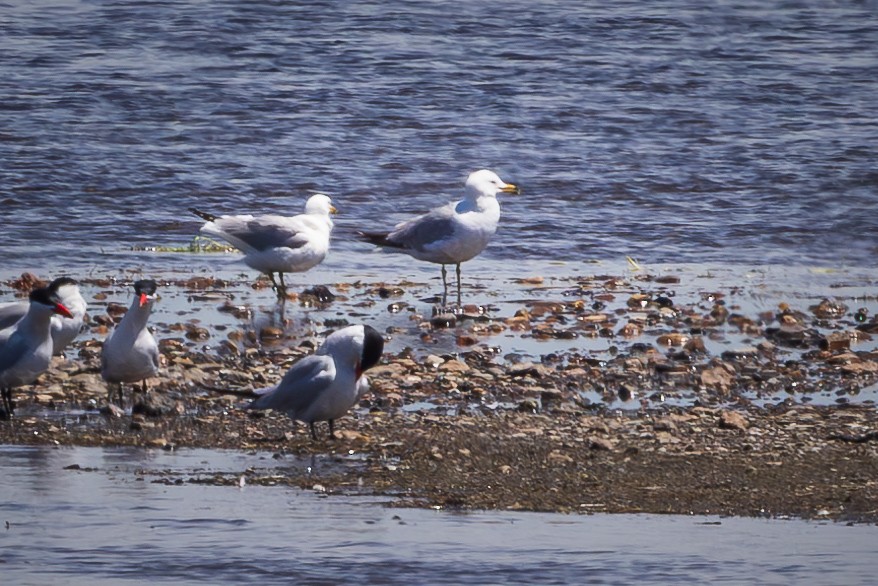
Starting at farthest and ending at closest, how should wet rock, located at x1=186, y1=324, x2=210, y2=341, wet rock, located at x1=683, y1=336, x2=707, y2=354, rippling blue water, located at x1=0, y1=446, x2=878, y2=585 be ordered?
wet rock, located at x1=186, y1=324, x2=210, y2=341 < wet rock, located at x1=683, y1=336, x2=707, y2=354 < rippling blue water, located at x1=0, y1=446, x2=878, y2=585

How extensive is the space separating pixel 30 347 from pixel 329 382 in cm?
176

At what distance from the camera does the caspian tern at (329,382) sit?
7.92 meters

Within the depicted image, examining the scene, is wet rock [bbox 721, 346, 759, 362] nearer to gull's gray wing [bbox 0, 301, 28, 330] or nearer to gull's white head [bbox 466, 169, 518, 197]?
gull's white head [bbox 466, 169, 518, 197]

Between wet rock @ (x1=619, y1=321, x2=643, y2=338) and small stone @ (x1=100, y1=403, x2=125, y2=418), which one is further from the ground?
wet rock @ (x1=619, y1=321, x2=643, y2=338)

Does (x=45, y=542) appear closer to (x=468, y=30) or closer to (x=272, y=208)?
(x=272, y=208)

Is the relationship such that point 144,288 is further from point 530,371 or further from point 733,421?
point 733,421

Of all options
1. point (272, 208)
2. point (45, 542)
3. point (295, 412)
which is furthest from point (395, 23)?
point (45, 542)

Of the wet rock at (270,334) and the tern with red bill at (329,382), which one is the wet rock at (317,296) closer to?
the wet rock at (270,334)

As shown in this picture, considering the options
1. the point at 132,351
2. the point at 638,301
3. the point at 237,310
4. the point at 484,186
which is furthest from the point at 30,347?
the point at 484,186

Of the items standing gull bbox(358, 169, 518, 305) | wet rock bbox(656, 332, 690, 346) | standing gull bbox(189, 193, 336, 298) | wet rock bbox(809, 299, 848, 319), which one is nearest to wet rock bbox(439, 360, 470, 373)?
wet rock bbox(656, 332, 690, 346)

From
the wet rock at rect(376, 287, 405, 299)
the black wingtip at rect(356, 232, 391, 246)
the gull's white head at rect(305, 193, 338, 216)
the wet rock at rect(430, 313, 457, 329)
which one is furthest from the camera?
the black wingtip at rect(356, 232, 391, 246)

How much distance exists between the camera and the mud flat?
706 centimetres

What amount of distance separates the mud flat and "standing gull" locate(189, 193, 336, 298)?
0.26m

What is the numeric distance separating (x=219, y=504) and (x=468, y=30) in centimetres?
1966
